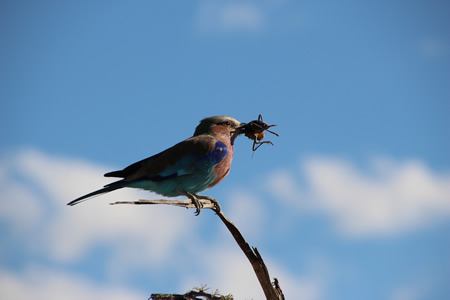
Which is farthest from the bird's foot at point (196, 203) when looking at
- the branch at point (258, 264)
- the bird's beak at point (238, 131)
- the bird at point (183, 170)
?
the bird's beak at point (238, 131)

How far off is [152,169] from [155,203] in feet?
5.61

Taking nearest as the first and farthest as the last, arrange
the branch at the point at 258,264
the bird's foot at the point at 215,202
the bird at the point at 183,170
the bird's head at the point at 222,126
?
the branch at the point at 258,264, the bird's foot at the point at 215,202, the bird at the point at 183,170, the bird's head at the point at 222,126

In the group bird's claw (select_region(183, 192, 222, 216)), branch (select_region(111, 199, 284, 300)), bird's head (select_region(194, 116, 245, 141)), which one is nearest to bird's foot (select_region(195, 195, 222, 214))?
bird's claw (select_region(183, 192, 222, 216))

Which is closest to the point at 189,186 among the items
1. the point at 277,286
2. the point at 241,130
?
the point at 241,130

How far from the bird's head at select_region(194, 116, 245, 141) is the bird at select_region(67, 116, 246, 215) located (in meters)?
0.21

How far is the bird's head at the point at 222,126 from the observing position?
239 inches

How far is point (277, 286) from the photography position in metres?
4.45

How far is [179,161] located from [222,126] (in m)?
0.86

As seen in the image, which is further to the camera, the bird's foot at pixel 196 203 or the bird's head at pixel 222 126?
the bird's head at pixel 222 126

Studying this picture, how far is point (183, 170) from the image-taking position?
5469mm

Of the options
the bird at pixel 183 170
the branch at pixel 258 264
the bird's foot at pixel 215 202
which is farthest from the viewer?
the bird at pixel 183 170

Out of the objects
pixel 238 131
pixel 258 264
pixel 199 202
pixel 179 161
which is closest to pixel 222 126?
pixel 238 131

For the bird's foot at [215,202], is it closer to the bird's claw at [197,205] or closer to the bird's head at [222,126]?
the bird's claw at [197,205]

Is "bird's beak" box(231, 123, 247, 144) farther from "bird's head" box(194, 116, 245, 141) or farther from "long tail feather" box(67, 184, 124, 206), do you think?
"long tail feather" box(67, 184, 124, 206)
